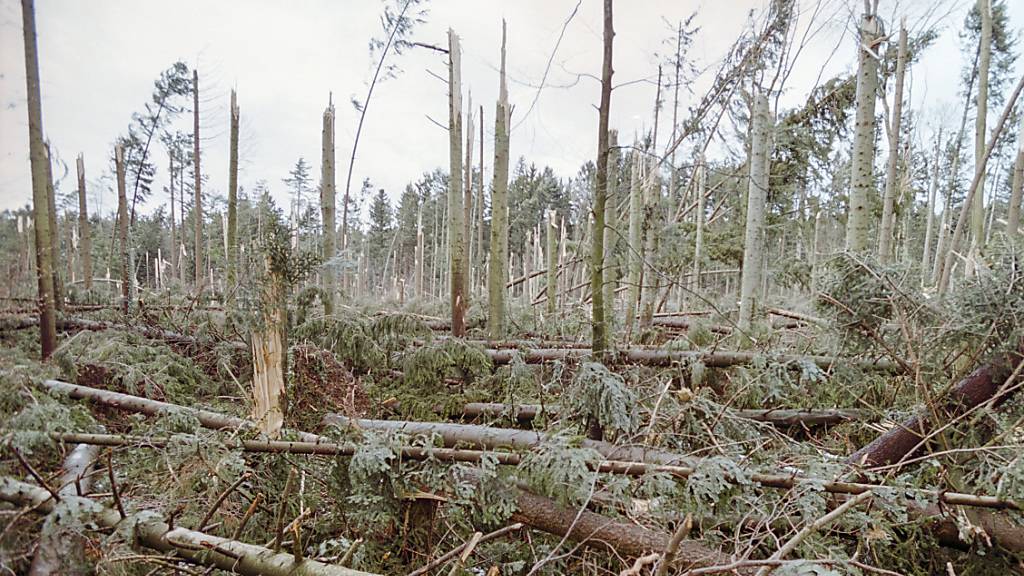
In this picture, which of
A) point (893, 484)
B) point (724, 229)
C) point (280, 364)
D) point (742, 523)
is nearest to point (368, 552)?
point (280, 364)

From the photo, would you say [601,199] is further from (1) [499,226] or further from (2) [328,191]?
(2) [328,191]

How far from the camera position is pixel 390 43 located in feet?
28.5

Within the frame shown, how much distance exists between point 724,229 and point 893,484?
30.3 feet

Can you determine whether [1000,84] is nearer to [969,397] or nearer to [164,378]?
[969,397]

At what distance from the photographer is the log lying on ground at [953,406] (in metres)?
2.29

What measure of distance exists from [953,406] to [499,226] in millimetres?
4744

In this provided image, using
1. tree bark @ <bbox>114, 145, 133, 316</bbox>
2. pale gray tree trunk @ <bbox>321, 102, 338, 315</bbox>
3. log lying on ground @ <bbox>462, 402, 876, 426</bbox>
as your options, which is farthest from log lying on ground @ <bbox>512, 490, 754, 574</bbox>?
tree bark @ <bbox>114, 145, 133, 316</bbox>

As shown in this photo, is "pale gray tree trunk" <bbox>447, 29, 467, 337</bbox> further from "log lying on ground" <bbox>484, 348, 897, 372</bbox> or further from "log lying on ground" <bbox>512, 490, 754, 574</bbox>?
"log lying on ground" <bbox>512, 490, 754, 574</bbox>

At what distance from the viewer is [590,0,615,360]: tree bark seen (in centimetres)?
256

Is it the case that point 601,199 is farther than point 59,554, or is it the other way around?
point 601,199

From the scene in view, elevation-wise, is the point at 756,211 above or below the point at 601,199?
above

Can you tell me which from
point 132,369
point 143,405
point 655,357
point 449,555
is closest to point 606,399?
point 449,555

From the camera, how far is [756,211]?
17.2ft

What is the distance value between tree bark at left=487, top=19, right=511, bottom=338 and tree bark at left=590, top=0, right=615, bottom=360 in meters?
3.33
